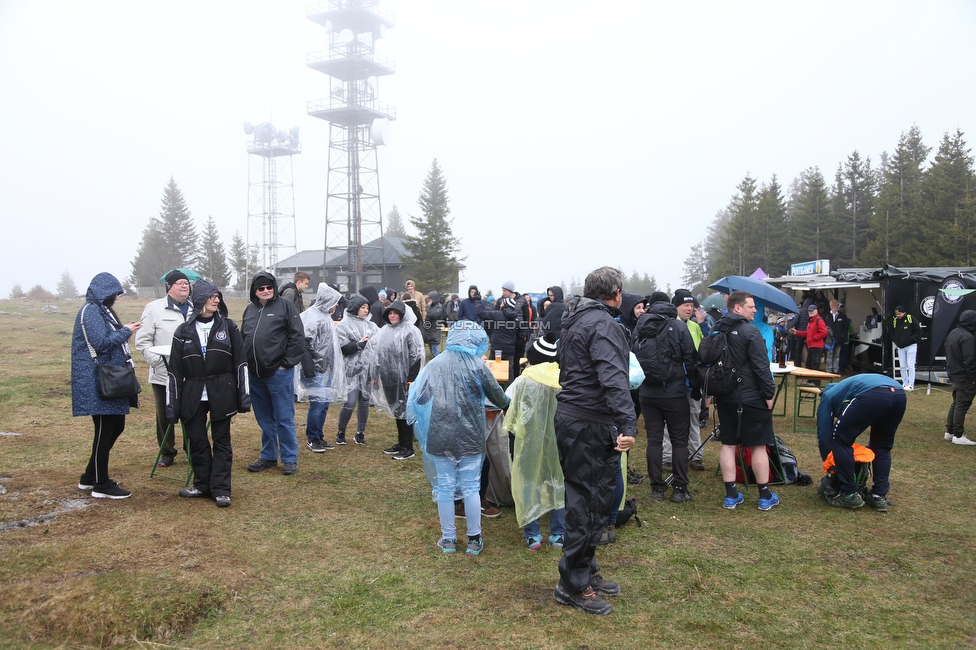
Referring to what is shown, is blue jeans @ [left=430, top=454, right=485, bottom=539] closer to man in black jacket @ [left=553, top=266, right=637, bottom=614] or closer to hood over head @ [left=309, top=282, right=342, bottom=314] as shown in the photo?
man in black jacket @ [left=553, top=266, right=637, bottom=614]

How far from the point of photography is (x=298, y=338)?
6.00 m

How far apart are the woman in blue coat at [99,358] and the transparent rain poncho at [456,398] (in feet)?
7.84

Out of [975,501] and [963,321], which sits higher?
[963,321]

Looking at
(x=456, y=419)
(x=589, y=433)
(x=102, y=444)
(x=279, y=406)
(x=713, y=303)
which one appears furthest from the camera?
(x=713, y=303)

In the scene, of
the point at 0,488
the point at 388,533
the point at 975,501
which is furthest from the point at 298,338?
the point at 975,501

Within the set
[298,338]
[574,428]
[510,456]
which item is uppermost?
[298,338]

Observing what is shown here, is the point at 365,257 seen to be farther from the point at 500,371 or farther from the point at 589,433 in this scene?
the point at 589,433

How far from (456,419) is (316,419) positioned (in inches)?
133

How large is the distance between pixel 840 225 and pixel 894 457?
4260 cm

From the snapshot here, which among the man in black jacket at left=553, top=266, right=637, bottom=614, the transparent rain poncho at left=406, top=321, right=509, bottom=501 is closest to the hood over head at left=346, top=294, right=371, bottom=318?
the transparent rain poncho at left=406, top=321, right=509, bottom=501

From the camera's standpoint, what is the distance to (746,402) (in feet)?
17.3

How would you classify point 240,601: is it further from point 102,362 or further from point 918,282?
point 918,282

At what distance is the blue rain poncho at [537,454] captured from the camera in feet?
14.3

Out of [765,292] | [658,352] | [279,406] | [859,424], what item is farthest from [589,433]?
[765,292]
